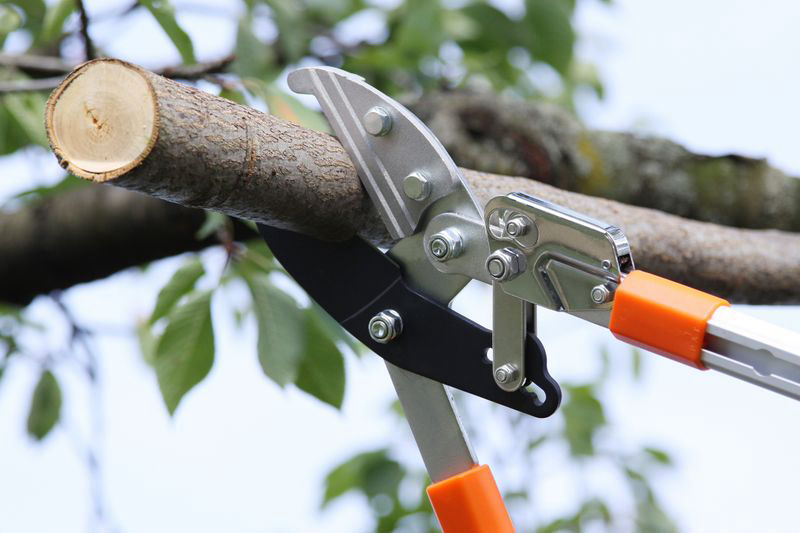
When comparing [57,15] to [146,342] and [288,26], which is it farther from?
[146,342]

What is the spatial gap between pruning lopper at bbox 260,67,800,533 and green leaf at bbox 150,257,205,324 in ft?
0.87

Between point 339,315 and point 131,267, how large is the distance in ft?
2.18

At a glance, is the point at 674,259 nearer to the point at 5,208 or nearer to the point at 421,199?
the point at 421,199

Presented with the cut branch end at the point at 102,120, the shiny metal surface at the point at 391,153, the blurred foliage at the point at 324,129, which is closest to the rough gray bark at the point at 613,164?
the blurred foliage at the point at 324,129

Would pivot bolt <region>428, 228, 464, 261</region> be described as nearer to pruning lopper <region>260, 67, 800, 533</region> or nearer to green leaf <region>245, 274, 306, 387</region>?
pruning lopper <region>260, 67, 800, 533</region>

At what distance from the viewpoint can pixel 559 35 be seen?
1.45m

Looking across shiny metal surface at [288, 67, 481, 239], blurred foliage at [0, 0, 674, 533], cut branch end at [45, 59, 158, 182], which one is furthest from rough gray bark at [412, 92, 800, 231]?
cut branch end at [45, 59, 158, 182]

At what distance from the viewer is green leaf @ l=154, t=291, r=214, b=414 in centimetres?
82

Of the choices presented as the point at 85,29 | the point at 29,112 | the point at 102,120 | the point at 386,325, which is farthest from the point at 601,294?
the point at 29,112

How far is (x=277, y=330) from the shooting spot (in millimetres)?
806

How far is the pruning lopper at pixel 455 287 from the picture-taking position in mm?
507

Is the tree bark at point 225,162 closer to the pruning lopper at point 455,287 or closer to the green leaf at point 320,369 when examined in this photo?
the pruning lopper at point 455,287

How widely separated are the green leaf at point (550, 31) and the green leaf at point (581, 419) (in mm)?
589

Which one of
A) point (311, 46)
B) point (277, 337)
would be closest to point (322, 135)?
point (277, 337)
